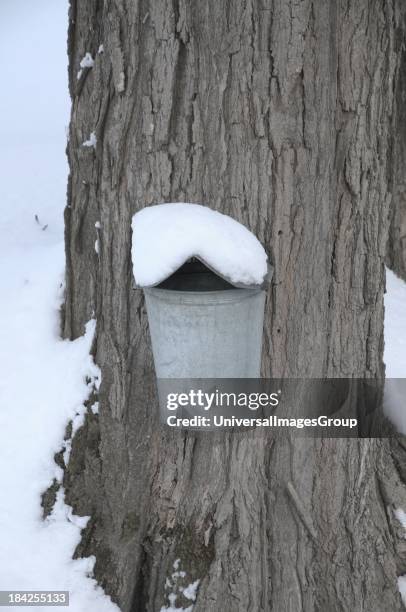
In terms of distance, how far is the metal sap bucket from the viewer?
1.90 m

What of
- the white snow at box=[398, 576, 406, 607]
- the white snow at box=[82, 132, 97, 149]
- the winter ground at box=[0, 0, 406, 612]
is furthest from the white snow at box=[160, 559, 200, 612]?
the white snow at box=[82, 132, 97, 149]

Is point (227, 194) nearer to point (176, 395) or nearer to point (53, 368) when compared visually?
point (176, 395)

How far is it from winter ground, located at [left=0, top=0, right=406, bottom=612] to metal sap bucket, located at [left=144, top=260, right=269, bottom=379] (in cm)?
71

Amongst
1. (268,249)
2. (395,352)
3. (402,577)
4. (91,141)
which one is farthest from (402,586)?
(91,141)

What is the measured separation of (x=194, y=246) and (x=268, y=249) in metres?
0.40

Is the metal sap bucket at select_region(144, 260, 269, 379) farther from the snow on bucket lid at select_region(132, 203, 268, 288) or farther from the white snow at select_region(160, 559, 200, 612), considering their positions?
the white snow at select_region(160, 559, 200, 612)

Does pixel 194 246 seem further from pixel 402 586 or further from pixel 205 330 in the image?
pixel 402 586

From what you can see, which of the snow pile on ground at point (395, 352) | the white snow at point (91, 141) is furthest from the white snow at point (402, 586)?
the white snow at point (91, 141)

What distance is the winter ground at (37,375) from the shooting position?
8.04ft

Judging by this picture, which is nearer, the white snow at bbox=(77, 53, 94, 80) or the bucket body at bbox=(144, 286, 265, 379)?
the bucket body at bbox=(144, 286, 265, 379)

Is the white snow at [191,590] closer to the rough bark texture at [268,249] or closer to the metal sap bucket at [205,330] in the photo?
the rough bark texture at [268,249]

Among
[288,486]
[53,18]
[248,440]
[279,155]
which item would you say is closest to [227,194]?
[279,155]

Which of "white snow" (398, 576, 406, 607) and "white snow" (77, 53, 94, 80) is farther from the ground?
"white snow" (77, 53, 94, 80)

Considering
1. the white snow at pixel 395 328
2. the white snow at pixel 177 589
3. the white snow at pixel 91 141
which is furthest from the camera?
the white snow at pixel 395 328
